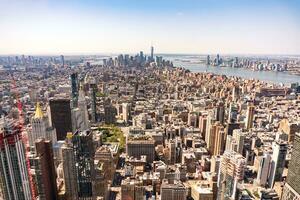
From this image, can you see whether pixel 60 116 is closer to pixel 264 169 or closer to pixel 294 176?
pixel 264 169

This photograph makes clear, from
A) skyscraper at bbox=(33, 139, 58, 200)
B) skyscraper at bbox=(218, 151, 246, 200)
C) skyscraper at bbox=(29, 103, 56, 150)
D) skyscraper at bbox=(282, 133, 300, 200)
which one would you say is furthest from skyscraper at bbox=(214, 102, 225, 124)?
skyscraper at bbox=(33, 139, 58, 200)

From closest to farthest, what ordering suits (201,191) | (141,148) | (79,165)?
(79,165)
(201,191)
(141,148)

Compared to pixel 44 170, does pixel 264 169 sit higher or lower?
lower

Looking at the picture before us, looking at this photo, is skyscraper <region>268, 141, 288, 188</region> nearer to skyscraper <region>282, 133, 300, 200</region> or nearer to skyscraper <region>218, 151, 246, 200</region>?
skyscraper <region>282, 133, 300, 200</region>

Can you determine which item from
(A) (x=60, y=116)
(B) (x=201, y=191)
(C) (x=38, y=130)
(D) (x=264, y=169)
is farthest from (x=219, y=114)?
(C) (x=38, y=130)

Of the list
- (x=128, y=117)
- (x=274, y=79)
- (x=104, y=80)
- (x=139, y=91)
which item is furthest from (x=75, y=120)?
(x=274, y=79)
